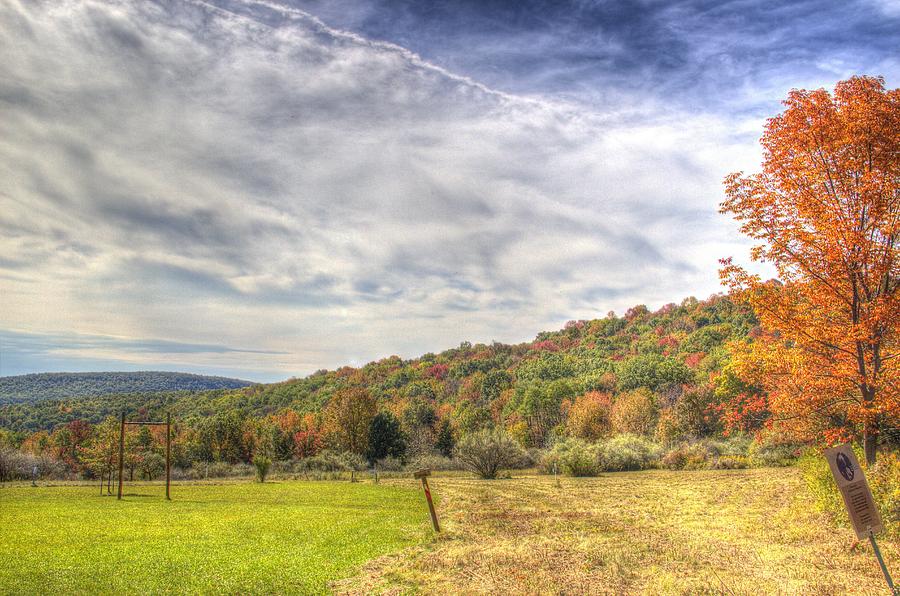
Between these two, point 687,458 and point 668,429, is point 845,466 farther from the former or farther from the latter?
point 668,429

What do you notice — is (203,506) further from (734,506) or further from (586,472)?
(586,472)

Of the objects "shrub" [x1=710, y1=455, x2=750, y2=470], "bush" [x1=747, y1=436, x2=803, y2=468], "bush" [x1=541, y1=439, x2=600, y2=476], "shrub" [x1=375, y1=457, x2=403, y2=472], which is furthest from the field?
"shrub" [x1=375, y1=457, x2=403, y2=472]

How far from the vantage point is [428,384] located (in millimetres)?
114125

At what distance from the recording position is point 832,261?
1252cm

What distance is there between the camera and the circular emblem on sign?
654cm

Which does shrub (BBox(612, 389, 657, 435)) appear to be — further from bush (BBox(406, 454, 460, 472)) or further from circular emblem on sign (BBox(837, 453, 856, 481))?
circular emblem on sign (BBox(837, 453, 856, 481))

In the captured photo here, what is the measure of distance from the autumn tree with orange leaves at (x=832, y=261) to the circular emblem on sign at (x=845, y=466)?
23.0 feet

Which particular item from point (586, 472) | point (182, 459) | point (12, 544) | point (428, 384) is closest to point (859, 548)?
point (12, 544)

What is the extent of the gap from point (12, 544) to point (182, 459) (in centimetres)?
6088

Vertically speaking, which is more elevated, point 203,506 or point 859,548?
point 859,548

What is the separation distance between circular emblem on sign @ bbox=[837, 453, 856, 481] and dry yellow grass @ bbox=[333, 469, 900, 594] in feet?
8.77

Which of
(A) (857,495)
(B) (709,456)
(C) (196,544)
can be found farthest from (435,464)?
(A) (857,495)

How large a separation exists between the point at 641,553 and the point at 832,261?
8650 millimetres

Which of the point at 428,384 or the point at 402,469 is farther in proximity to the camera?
the point at 428,384
